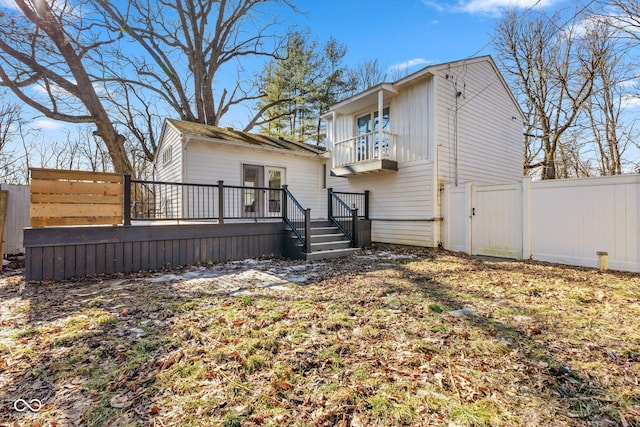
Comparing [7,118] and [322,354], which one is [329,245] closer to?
[322,354]

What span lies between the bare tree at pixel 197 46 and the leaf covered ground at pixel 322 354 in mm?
14263

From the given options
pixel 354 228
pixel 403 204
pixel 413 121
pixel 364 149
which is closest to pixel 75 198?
pixel 354 228

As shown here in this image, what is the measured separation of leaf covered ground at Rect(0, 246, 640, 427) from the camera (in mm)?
1812

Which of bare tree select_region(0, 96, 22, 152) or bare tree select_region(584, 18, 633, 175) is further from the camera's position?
bare tree select_region(0, 96, 22, 152)

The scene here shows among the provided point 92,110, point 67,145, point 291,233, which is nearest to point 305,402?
point 291,233

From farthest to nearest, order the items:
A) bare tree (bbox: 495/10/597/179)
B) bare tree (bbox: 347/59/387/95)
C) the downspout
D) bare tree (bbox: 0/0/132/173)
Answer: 1. bare tree (bbox: 347/59/387/95)
2. bare tree (bbox: 495/10/597/179)
3. the downspout
4. bare tree (bbox: 0/0/132/173)

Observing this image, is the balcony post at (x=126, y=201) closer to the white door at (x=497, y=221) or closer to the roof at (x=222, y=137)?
the roof at (x=222, y=137)

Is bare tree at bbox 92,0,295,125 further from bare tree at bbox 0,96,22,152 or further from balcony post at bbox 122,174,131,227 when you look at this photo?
balcony post at bbox 122,174,131,227

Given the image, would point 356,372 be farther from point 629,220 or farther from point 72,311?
point 629,220

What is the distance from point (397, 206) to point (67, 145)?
857 inches

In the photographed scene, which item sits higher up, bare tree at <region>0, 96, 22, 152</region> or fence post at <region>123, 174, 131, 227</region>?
bare tree at <region>0, 96, 22, 152</region>

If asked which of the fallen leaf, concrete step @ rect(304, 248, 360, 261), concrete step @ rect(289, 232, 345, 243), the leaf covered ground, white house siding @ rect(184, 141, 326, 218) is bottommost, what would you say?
the fallen leaf

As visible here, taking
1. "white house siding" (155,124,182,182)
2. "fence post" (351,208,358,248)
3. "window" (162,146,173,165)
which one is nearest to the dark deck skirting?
"fence post" (351,208,358,248)

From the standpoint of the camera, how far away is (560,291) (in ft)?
14.4
